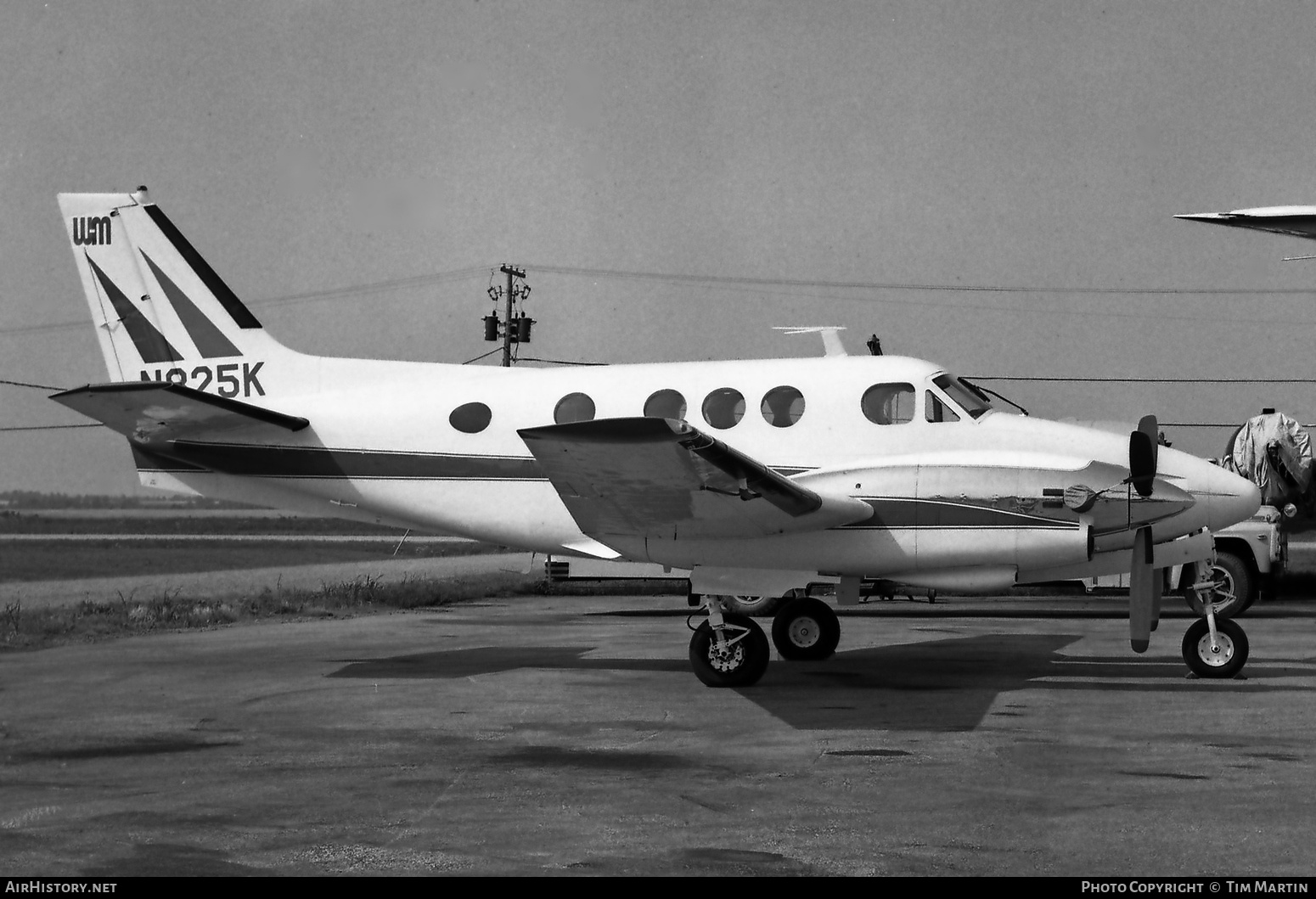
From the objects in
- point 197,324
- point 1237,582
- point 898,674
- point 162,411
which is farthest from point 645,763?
point 1237,582

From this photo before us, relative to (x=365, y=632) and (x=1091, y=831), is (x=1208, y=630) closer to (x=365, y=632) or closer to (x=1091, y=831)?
(x=1091, y=831)

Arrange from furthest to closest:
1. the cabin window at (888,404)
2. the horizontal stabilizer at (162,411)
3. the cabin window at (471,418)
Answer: the cabin window at (471,418) < the cabin window at (888,404) < the horizontal stabilizer at (162,411)

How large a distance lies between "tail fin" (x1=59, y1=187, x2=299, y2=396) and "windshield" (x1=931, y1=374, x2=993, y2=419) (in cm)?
797

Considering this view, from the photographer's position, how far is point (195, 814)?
757 centimetres

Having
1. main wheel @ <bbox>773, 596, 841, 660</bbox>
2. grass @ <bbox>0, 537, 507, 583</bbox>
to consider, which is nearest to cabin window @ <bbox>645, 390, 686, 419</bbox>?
main wheel @ <bbox>773, 596, 841, 660</bbox>

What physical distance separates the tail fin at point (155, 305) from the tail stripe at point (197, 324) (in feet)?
0.03

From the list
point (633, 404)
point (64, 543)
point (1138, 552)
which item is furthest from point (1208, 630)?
point (64, 543)

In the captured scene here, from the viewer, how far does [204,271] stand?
16.0m

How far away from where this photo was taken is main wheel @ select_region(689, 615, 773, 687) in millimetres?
12930

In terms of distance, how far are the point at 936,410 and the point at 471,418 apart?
524 centimetres

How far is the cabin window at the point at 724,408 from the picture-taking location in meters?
13.9

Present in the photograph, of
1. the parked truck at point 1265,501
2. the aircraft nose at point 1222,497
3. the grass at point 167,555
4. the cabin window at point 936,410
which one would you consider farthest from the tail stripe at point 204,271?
the grass at point 167,555

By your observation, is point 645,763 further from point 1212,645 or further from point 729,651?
point 1212,645

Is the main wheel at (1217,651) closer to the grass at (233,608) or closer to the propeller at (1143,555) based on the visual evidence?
the propeller at (1143,555)
